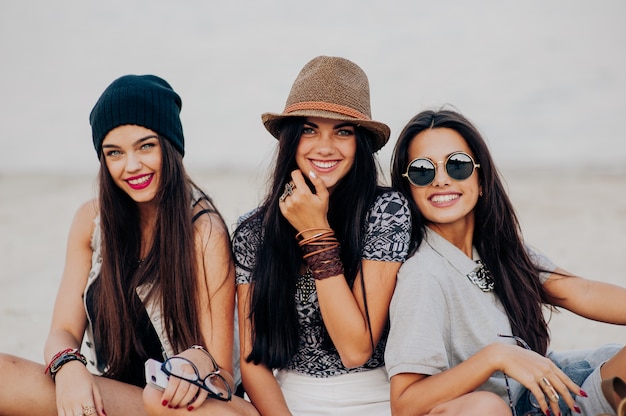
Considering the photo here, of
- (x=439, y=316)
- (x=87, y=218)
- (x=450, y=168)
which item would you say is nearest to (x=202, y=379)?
(x=439, y=316)

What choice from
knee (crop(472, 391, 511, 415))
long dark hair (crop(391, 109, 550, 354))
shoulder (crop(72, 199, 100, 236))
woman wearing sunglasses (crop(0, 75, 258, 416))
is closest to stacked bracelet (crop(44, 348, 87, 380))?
woman wearing sunglasses (crop(0, 75, 258, 416))

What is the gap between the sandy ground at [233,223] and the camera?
7.44m

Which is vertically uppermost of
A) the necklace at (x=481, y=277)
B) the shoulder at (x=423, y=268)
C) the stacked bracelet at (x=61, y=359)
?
the shoulder at (x=423, y=268)

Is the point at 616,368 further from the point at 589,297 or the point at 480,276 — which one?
the point at 480,276

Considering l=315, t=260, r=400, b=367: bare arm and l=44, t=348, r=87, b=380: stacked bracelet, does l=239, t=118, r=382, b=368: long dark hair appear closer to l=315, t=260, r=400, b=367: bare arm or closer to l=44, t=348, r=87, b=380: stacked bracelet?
l=315, t=260, r=400, b=367: bare arm

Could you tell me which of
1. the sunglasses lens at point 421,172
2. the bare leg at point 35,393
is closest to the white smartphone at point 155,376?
the bare leg at point 35,393

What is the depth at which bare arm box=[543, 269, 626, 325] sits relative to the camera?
3.89 m

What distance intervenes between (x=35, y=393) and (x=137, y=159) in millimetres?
1312

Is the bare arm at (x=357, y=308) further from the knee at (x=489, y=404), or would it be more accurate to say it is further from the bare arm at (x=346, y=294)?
the knee at (x=489, y=404)

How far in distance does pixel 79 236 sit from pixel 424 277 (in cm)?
210

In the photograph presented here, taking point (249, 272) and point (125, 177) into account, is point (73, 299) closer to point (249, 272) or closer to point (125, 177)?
point (125, 177)

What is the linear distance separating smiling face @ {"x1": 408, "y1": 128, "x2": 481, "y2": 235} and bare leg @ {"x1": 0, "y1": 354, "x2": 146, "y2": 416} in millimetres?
1817

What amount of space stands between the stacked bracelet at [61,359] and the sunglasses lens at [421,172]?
1.96 metres

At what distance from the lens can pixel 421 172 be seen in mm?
3865
